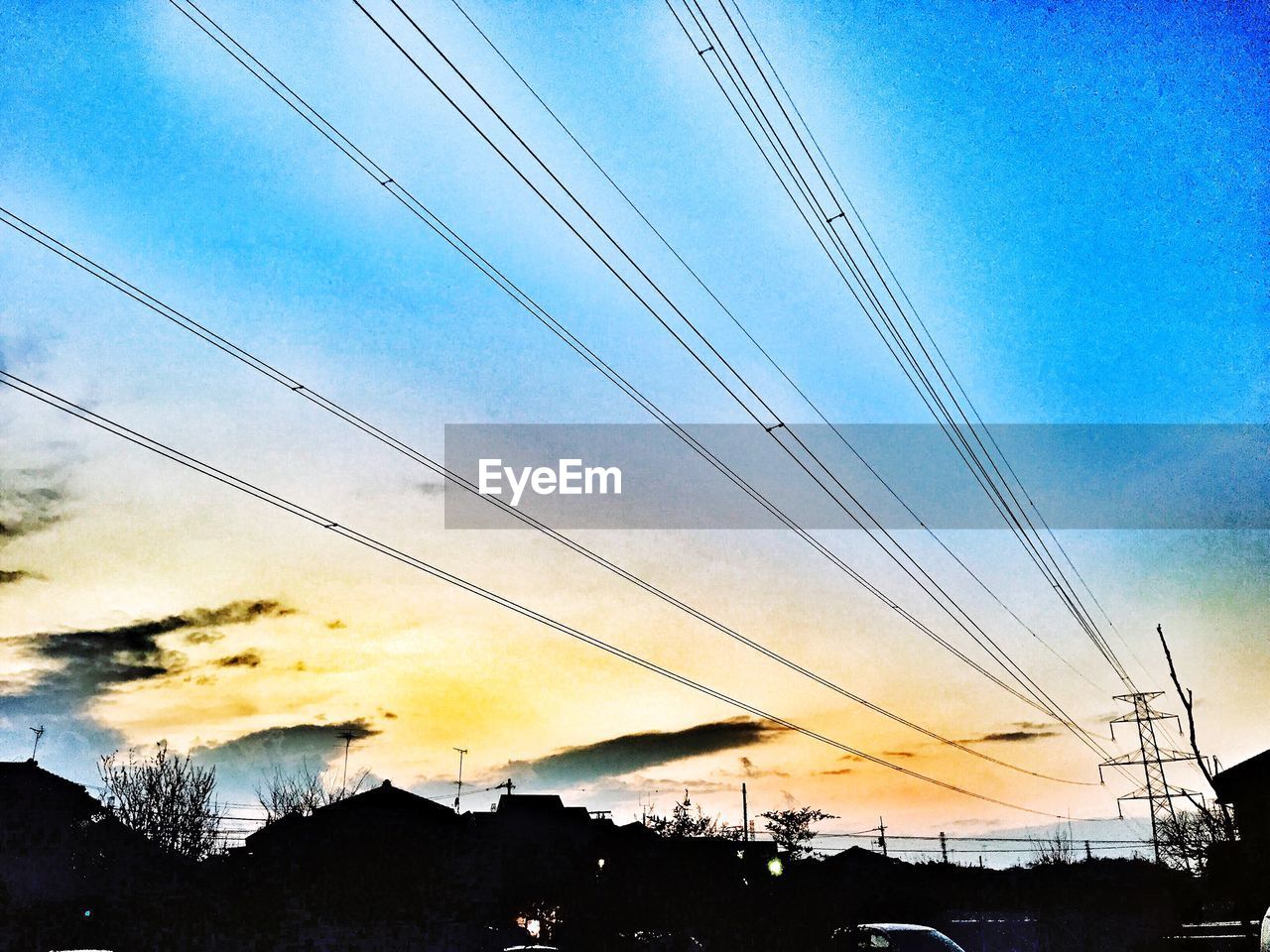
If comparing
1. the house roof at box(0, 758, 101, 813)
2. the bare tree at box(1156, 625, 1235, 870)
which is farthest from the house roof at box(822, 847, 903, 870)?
the house roof at box(0, 758, 101, 813)

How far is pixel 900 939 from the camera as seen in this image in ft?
60.0

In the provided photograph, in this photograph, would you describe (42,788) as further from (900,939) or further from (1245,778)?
(1245,778)

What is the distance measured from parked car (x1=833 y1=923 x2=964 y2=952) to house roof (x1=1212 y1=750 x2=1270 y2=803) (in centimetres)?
3182

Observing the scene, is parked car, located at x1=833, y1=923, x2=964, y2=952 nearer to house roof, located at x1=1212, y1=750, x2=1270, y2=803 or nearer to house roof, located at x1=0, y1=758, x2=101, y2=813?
house roof, located at x1=1212, y1=750, x2=1270, y2=803

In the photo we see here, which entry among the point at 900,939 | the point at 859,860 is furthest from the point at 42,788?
the point at 859,860

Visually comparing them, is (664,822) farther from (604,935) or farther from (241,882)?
(604,935)

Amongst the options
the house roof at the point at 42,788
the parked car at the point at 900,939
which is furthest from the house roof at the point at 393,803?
the parked car at the point at 900,939

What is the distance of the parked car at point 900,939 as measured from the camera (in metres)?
17.9

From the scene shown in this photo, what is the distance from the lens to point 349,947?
3503cm

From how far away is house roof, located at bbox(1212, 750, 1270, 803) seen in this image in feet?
134

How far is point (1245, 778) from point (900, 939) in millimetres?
35083

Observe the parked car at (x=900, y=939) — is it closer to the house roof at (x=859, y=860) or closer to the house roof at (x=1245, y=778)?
the house roof at (x=1245, y=778)

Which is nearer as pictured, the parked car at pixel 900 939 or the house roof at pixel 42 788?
the parked car at pixel 900 939

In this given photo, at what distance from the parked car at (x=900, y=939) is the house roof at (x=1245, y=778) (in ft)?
104
